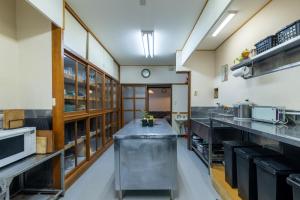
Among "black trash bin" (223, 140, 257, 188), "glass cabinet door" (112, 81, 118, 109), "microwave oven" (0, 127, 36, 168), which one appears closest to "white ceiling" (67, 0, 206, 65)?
"glass cabinet door" (112, 81, 118, 109)

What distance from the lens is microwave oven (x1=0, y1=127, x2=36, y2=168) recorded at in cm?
205

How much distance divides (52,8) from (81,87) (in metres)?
1.71

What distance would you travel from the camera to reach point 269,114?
2.45m

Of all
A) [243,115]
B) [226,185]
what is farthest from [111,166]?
[243,115]

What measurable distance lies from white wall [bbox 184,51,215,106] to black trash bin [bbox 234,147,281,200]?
3.12 metres

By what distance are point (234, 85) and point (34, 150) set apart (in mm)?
3705

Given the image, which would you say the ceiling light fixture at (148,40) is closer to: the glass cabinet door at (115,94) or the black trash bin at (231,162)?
the glass cabinet door at (115,94)

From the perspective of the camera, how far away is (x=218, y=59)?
5.07m

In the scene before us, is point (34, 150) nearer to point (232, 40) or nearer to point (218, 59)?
point (232, 40)

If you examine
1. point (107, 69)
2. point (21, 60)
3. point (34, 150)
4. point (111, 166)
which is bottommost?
point (111, 166)

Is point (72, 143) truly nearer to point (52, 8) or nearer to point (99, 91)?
point (99, 91)

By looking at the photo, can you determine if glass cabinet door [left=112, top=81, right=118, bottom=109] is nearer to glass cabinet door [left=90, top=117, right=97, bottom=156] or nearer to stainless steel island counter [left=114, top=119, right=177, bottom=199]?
glass cabinet door [left=90, top=117, right=97, bottom=156]

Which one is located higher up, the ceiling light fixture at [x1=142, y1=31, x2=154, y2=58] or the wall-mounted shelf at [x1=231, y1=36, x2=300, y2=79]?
the ceiling light fixture at [x1=142, y1=31, x2=154, y2=58]

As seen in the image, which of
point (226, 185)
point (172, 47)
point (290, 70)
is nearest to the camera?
point (290, 70)
